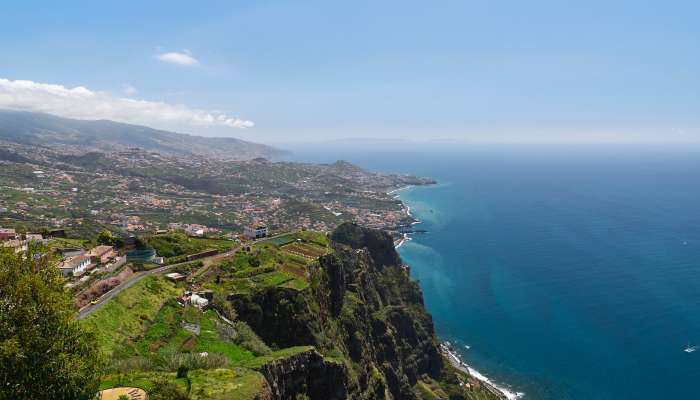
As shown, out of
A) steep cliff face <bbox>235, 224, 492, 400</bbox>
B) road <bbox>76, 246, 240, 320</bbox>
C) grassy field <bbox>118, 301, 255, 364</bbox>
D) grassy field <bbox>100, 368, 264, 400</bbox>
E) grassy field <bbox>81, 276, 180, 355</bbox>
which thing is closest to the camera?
grassy field <bbox>100, 368, 264, 400</bbox>

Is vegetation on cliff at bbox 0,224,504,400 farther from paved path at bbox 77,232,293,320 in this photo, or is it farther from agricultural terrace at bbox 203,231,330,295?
paved path at bbox 77,232,293,320

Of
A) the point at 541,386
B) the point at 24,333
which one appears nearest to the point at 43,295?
the point at 24,333

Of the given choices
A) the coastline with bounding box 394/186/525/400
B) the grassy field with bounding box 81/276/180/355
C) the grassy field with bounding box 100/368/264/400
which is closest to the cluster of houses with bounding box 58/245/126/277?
the grassy field with bounding box 81/276/180/355

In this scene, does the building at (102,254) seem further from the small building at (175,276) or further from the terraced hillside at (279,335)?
the terraced hillside at (279,335)

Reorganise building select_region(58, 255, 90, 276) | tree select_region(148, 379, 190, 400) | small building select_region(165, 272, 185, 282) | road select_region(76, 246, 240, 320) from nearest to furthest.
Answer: tree select_region(148, 379, 190, 400)
road select_region(76, 246, 240, 320)
building select_region(58, 255, 90, 276)
small building select_region(165, 272, 185, 282)

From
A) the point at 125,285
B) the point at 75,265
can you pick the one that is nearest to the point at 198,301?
the point at 125,285

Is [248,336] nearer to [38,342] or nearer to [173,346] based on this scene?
[173,346]
